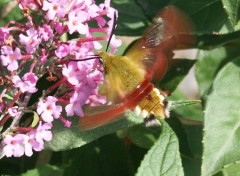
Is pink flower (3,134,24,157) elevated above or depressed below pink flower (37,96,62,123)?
below

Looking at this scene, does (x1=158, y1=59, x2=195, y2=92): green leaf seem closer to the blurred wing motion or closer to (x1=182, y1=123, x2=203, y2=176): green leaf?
(x1=182, y1=123, x2=203, y2=176): green leaf

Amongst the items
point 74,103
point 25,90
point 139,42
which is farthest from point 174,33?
point 25,90

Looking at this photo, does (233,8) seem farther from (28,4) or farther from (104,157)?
(104,157)

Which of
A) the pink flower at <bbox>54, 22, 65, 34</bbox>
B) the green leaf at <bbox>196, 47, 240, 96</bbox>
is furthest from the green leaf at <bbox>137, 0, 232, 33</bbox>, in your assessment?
the pink flower at <bbox>54, 22, 65, 34</bbox>

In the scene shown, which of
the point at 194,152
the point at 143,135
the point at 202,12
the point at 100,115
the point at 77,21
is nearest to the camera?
the point at 100,115

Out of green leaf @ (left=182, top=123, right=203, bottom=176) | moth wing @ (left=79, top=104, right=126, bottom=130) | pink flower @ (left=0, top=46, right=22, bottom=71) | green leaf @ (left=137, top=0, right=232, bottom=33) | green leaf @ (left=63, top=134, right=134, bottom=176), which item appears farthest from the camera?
green leaf @ (left=63, top=134, right=134, bottom=176)

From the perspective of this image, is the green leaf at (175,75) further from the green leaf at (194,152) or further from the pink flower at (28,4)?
the pink flower at (28,4)

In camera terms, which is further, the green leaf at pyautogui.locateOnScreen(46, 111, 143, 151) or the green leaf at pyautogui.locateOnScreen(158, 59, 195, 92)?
the green leaf at pyautogui.locateOnScreen(158, 59, 195, 92)

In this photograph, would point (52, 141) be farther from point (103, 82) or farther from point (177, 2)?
point (177, 2)

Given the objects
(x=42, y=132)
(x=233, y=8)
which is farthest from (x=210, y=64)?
(x=42, y=132)
